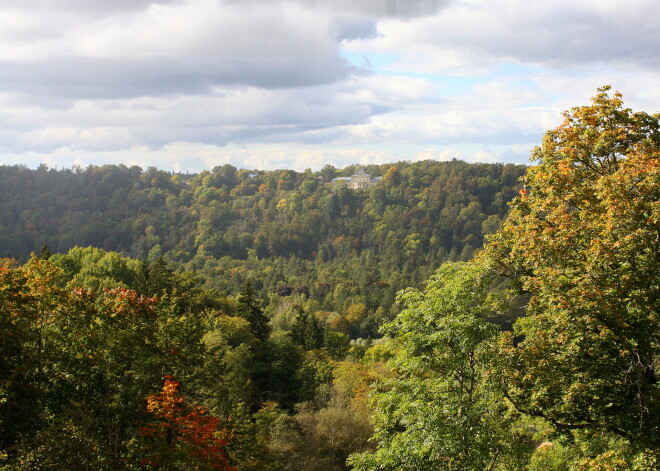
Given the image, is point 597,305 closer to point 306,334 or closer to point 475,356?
point 475,356

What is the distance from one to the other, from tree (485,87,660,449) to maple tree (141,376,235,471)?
7.68 meters

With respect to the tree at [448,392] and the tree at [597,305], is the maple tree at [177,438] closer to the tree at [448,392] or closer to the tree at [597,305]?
the tree at [448,392]

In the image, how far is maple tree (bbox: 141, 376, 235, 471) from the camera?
1259 cm

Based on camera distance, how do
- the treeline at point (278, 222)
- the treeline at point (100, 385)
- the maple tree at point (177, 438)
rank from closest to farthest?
the treeline at point (100, 385) → the maple tree at point (177, 438) → the treeline at point (278, 222)

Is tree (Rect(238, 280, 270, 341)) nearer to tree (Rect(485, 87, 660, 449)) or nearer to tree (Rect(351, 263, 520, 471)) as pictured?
tree (Rect(351, 263, 520, 471))

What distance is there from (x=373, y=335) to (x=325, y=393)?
44.1 metres

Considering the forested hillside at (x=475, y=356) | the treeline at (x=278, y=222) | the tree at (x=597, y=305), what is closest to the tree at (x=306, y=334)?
the forested hillside at (x=475, y=356)

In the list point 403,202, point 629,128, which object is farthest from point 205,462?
point 403,202

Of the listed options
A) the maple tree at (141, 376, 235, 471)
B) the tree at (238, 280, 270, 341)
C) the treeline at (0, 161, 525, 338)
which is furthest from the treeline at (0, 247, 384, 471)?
the treeline at (0, 161, 525, 338)

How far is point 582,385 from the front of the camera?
380 inches

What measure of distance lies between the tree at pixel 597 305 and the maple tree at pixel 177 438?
768cm

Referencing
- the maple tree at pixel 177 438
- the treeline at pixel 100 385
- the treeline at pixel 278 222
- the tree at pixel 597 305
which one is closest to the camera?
the tree at pixel 597 305

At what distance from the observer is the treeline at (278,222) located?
132 meters

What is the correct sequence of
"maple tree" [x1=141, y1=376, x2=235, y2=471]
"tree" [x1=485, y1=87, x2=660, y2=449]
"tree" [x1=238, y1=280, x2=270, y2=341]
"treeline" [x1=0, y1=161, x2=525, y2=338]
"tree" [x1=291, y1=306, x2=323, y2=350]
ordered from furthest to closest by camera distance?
"treeline" [x1=0, y1=161, x2=525, y2=338], "tree" [x1=291, y1=306, x2=323, y2=350], "tree" [x1=238, y1=280, x2=270, y2=341], "maple tree" [x1=141, y1=376, x2=235, y2=471], "tree" [x1=485, y1=87, x2=660, y2=449]
